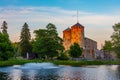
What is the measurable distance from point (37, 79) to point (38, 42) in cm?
7326

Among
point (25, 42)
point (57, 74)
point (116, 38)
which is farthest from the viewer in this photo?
point (25, 42)

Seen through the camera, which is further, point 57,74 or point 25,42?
point 25,42

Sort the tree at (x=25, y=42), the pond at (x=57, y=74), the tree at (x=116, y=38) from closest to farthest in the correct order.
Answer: the pond at (x=57, y=74) → the tree at (x=116, y=38) → the tree at (x=25, y=42)

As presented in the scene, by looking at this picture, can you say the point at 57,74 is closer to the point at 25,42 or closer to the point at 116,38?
the point at 116,38

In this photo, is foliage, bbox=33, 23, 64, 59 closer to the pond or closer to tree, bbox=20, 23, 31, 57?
tree, bbox=20, 23, 31, 57

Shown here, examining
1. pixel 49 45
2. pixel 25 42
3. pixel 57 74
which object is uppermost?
pixel 25 42

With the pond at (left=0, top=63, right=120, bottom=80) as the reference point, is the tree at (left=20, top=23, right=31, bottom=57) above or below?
above

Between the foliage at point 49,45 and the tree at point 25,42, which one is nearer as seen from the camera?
the foliage at point 49,45

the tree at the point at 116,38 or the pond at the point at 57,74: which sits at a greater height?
the tree at the point at 116,38

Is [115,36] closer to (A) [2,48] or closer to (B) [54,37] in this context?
(B) [54,37]

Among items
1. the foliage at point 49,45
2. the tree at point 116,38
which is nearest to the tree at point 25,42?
the foliage at point 49,45

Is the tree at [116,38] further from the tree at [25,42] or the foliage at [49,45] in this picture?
the tree at [25,42]

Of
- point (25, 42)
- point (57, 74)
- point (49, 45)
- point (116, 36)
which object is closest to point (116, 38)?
point (116, 36)

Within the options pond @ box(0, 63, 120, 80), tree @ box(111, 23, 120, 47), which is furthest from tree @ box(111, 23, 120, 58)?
pond @ box(0, 63, 120, 80)
